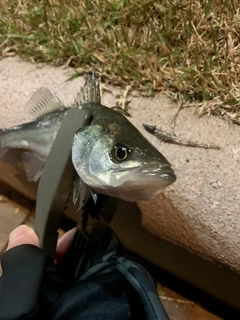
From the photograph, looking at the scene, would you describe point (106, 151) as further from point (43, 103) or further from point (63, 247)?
point (63, 247)

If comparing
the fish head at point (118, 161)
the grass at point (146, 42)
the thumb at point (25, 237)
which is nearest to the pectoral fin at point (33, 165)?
the thumb at point (25, 237)

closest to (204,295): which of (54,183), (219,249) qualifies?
(219,249)

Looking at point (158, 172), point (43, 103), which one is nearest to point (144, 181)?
point (158, 172)

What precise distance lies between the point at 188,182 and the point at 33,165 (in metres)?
0.46

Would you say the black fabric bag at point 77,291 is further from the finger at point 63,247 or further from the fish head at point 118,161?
the fish head at point 118,161

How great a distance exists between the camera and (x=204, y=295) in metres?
1.78

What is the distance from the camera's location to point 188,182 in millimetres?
1265

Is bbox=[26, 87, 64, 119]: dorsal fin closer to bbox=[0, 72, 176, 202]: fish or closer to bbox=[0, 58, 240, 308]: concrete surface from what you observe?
bbox=[0, 72, 176, 202]: fish

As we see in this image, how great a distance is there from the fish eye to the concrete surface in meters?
0.32

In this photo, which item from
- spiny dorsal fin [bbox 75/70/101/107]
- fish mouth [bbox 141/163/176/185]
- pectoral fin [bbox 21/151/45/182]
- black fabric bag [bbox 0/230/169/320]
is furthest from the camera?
pectoral fin [bbox 21/151/45/182]

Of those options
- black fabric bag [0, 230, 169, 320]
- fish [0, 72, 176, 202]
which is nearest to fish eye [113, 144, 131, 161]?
fish [0, 72, 176, 202]

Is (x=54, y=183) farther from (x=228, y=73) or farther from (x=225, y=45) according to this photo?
(x=225, y=45)

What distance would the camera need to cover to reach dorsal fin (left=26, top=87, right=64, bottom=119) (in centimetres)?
127

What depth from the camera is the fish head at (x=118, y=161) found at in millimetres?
938
